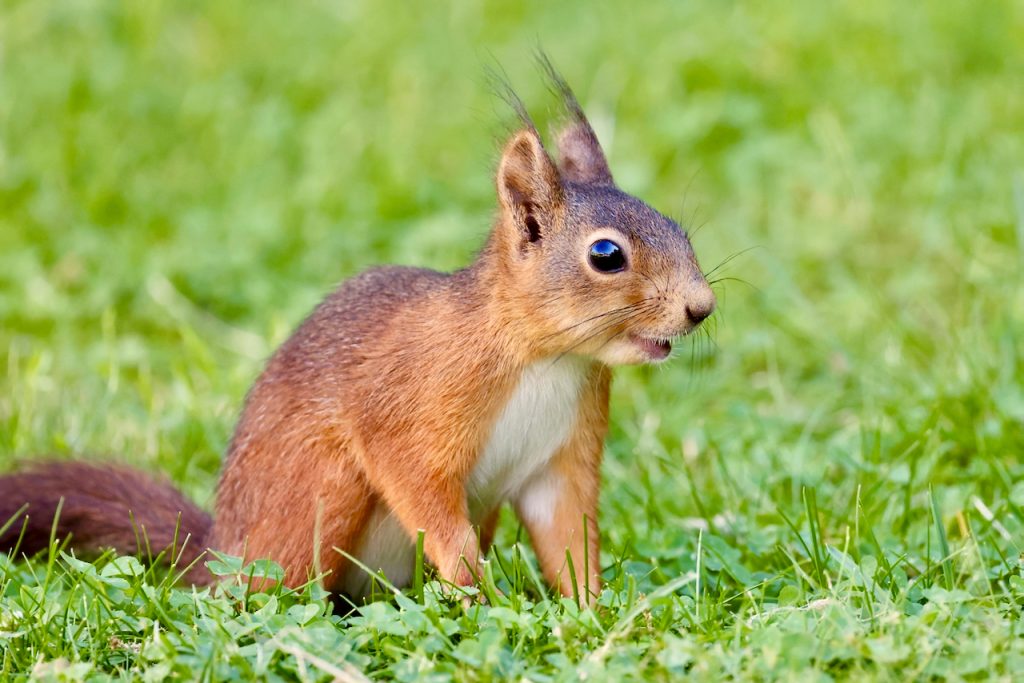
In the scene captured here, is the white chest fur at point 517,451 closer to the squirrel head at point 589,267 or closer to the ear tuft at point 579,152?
the squirrel head at point 589,267

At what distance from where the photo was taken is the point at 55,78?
Answer: 6352 mm

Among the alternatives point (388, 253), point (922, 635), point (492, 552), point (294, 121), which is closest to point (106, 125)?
point (294, 121)

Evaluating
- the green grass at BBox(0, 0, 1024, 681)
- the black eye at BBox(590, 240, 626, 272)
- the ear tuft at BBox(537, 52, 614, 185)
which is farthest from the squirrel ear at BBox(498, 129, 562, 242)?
the green grass at BBox(0, 0, 1024, 681)

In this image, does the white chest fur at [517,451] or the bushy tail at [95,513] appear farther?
the bushy tail at [95,513]

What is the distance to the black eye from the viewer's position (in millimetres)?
3006

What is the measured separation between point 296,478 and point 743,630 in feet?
3.55

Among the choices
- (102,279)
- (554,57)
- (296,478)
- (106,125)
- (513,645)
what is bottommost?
(513,645)

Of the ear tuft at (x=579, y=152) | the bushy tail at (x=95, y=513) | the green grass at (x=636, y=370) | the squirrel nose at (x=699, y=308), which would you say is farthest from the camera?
the bushy tail at (x=95, y=513)

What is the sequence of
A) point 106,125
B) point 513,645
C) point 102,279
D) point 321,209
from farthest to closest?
point 106,125
point 321,209
point 102,279
point 513,645

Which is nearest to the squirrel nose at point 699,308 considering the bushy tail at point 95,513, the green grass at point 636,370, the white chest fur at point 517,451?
the white chest fur at point 517,451

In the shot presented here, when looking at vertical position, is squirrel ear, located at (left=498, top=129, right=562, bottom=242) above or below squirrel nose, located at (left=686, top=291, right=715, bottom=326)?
above

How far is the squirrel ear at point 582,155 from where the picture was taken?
338cm

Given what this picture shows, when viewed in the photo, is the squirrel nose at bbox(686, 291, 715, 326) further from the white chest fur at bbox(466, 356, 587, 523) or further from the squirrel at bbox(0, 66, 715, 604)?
the white chest fur at bbox(466, 356, 587, 523)

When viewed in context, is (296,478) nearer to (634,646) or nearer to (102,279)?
(634,646)
